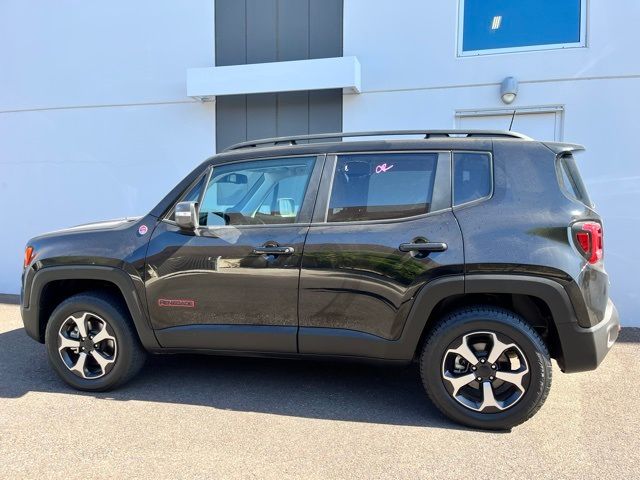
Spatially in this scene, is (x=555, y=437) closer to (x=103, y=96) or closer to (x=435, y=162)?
(x=435, y=162)

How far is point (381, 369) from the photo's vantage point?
13.9 ft

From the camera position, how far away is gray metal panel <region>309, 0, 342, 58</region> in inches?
256

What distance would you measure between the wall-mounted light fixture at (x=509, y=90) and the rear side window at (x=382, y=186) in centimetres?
321

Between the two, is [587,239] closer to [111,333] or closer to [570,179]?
[570,179]

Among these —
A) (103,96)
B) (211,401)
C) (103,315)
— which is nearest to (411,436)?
(211,401)

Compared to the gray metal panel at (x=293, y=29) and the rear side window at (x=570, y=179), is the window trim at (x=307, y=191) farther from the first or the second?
the gray metal panel at (x=293, y=29)

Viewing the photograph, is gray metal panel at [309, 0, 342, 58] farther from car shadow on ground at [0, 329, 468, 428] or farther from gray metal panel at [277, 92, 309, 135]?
car shadow on ground at [0, 329, 468, 428]

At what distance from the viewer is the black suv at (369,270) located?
2977 millimetres

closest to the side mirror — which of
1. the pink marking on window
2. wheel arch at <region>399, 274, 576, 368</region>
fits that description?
the pink marking on window

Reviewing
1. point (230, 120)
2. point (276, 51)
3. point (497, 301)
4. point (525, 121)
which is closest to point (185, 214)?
point (497, 301)

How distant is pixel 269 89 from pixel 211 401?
4.31 m

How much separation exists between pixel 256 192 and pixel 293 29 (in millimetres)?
4023

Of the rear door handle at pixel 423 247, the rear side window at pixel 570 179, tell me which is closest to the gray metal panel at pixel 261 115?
the rear door handle at pixel 423 247

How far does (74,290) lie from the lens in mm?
3975
